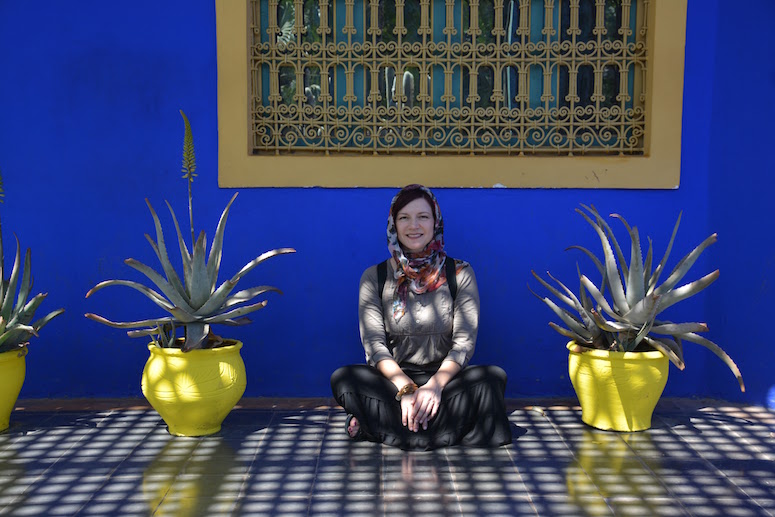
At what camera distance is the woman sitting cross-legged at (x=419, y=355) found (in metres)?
3.32

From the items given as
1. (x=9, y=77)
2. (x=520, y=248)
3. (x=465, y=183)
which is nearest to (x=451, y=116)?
(x=465, y=183)

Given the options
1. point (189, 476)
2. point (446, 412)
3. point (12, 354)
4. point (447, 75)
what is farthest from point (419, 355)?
point (12, 354)

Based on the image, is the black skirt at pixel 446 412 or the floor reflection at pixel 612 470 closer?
the floor reflection at pixel 612 470

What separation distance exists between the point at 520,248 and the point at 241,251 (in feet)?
5.26

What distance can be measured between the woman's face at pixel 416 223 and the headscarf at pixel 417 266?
6 centimetres

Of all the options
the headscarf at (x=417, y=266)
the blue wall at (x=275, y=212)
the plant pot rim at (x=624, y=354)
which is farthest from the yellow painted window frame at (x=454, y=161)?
the plant pot rim at (x=624, y=354)

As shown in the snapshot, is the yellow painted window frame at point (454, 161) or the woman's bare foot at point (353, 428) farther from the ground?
the yellow painted window frame at point (454, 161)

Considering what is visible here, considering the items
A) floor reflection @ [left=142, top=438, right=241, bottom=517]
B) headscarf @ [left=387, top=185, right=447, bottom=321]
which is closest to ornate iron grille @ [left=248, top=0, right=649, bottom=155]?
headscarf @ [left=387, top=185, right=447, bottom=321]

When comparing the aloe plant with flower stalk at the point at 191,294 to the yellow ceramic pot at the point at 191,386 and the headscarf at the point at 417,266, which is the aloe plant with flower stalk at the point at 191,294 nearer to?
the yellow ceramic pot at the point at 191,386

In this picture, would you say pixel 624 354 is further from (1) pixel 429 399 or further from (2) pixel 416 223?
(2) pixel 416 223

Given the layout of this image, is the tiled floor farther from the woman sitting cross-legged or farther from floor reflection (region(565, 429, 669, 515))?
the woman sitting cross-legged

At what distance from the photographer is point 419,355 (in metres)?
3.58

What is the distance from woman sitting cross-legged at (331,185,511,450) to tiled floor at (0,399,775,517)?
0.11m

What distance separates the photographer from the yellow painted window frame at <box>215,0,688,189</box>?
397cm
